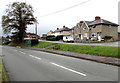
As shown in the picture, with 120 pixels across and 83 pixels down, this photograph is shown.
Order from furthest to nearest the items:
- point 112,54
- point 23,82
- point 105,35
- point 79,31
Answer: point 79,31
point 105,35
point 112,54
point 23,82

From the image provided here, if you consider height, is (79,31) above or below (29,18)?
below

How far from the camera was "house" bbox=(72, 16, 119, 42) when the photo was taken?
153 feet

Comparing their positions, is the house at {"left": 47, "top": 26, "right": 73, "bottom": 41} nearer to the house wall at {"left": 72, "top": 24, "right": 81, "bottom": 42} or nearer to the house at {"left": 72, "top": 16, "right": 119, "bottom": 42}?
the house wall at {"left": 72, "top": 24, "right": 81, "bottom": 42}

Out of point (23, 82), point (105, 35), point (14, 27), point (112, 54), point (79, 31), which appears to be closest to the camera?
point (23, 82)

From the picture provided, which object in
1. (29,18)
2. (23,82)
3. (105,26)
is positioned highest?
(29,18)

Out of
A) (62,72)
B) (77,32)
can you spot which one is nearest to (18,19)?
(77,32)

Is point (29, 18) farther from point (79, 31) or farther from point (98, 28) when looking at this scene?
point (98, 28)

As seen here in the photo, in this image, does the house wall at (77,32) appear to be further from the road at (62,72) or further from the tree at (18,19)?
the road at (62,72)

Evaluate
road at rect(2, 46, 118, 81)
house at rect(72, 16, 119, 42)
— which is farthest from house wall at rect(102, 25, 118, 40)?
road at rect(2, 46, 118, 81)

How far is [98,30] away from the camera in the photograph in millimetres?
47281

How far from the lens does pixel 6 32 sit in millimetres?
51531

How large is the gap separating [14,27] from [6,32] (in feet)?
13.0

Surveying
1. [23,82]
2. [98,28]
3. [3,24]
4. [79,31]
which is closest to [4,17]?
[3,24]

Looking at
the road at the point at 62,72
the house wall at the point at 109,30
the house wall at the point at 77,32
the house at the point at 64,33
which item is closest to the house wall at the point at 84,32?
the house wall at the point at 77,32
